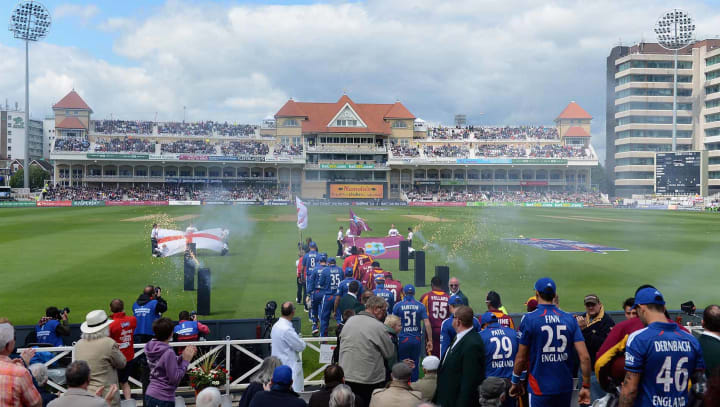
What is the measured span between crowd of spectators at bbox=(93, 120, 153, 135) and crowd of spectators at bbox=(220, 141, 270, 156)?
15.1 meters

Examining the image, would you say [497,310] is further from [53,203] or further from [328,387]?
[53,203]

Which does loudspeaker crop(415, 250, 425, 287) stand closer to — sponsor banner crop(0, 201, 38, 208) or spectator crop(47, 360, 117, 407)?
spectator crop(47, 360, 117, 407)

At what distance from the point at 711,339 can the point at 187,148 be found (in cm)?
9248

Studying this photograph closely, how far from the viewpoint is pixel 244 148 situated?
92.7 meters

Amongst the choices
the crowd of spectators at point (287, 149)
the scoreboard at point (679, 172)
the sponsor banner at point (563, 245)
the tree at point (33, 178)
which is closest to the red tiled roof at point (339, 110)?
the crowd of spectators at point (287, 149)

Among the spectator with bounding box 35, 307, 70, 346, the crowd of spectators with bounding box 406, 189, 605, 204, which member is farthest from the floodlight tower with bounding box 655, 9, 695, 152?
the spectator with bounding box 35, 307, 70, 346

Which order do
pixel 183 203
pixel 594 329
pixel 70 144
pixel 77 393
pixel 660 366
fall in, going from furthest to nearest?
pixel 70 144, pixel 183 203, pixel 594 329, pixel 77 393, pixel 660 366

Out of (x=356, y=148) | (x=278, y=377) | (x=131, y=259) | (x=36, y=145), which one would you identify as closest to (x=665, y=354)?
(x=278, y=377)

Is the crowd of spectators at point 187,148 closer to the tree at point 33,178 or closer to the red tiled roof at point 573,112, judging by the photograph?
the tree at point 33,178

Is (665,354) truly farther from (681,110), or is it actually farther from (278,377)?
(681,110)

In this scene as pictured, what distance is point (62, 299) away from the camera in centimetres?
1603

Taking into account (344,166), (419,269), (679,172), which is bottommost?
(419,269)

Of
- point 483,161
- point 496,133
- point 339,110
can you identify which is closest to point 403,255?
point 483,161

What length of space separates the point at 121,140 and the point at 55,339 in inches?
3692
